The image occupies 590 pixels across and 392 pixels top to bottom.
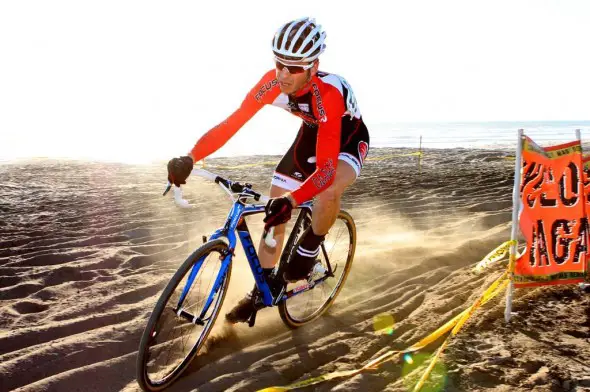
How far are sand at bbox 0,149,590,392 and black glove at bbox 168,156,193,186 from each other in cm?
145

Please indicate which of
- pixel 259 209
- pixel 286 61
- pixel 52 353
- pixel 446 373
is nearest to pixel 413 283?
pixel 446 373

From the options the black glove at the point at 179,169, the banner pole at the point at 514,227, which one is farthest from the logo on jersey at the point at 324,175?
the banner pole at the point at 514,227

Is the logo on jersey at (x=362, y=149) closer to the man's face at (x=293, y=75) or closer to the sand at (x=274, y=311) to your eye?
the man's face at (x=293, y=75)

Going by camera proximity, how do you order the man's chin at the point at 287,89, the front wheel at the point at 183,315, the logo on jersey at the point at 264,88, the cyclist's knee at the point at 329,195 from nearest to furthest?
1. the front wheel at the point at 183,315
2. the man's chin at the point at 287,89
3. the cyclist's knee at the point at 329,195
4. the logo on jersey at the point at 264,88

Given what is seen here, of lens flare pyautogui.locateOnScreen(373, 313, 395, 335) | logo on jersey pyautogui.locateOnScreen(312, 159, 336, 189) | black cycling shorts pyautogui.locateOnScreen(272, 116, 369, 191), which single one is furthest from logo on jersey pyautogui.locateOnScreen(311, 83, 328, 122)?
lens flare pyautogui.locateOnScreen(373, 313, 395, 335)

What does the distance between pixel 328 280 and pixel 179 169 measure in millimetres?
2188

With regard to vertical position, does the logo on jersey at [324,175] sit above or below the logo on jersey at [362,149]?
below

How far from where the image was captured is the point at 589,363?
337cm

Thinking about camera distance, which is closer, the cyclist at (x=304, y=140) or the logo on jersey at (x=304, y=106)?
the cyclist at (x=304, y=140)

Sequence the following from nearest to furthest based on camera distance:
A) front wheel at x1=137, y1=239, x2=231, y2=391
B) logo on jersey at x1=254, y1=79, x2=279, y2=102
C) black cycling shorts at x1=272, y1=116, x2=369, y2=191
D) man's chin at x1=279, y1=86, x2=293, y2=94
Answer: front wheel at x1=137, y1=239, x2=231, y2=391
man's chin at x1=279, y1=86, x2=293, y2=94
logo on jersey at x1=254, y1=79, x2=279, y2=102
black cycling shorts at x1=272, y1=116, x2=369, y2=191

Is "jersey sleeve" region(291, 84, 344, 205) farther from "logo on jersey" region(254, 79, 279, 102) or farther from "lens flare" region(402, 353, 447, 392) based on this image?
"lens flare" region(402, 353, 447, 392)

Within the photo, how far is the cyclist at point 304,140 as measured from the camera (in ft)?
11.3

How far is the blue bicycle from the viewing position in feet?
10.3

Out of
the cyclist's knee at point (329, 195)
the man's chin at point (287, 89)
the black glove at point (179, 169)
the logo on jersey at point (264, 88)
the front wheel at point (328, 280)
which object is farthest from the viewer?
the front wheel at point (328, 280)
